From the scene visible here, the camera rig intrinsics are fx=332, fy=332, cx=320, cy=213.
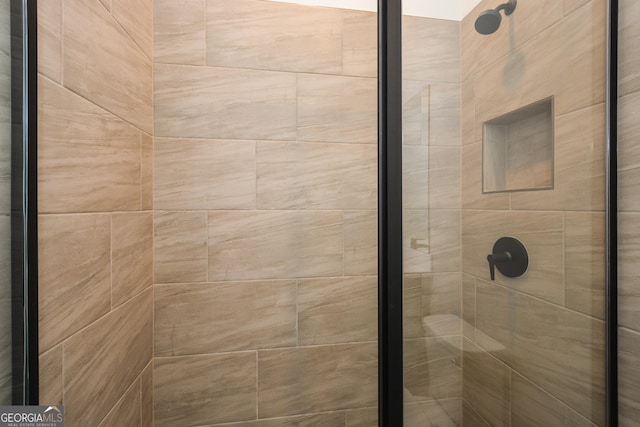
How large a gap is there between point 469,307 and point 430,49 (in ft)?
1.63

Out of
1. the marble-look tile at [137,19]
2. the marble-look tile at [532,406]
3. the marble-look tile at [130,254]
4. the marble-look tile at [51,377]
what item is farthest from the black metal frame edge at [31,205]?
the marble-look tile at [532,406]

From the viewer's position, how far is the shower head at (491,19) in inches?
23.6

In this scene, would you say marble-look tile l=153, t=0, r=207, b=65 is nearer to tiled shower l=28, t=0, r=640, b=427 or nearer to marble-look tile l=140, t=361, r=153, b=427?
tiled shower l=28, t=0, r=640, b=427

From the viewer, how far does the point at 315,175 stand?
1287mm

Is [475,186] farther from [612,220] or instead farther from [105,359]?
[105,359]

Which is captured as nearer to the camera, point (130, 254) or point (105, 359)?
point (105, 359)

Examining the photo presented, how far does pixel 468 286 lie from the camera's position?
62 cm

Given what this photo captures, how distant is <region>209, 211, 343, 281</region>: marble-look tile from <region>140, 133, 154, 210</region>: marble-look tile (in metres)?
0.22

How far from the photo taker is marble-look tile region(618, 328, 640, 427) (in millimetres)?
609

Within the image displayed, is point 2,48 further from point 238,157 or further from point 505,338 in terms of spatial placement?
point 505,338

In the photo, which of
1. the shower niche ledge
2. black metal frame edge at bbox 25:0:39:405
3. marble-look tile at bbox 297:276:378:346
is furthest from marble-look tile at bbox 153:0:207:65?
the shower niche ledge

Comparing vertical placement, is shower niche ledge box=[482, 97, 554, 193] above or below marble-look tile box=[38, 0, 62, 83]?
below

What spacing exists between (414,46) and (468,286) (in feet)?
1.56

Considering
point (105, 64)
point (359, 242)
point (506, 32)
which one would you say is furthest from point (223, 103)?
point (506, 32)
